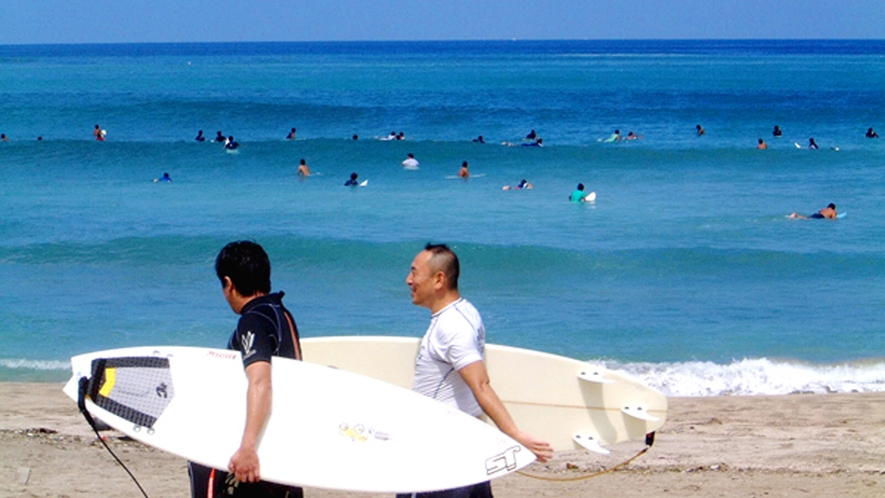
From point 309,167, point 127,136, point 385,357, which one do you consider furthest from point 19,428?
point 127,136

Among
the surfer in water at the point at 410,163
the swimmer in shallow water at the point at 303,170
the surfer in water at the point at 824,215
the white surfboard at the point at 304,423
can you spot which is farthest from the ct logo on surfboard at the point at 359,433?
the surfer in water at the point at 410,163

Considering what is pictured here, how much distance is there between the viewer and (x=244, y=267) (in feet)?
10.7

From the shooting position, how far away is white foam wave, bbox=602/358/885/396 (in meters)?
8.90

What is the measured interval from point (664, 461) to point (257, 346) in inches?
146

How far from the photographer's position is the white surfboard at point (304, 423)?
336 centimetres

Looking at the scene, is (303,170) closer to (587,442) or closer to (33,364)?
(33,364)

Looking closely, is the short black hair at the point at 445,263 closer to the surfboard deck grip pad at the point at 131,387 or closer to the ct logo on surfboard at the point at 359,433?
the ct logo on surfboard at the point at 359,433

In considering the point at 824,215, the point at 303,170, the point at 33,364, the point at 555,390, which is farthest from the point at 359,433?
the point at 303,170

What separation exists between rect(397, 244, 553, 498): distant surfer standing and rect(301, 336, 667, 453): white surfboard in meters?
0.97

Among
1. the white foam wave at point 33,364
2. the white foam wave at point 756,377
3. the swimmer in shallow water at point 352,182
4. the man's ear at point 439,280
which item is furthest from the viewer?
the swimmer in shallow water at point 352,182

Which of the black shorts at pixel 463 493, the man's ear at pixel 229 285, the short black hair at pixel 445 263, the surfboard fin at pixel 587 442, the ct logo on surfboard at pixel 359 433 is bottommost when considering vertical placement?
the black shorts at pixel 463 493

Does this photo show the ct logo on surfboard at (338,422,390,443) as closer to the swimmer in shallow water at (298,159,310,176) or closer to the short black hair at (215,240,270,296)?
the short black hair at (215,240,270,296)

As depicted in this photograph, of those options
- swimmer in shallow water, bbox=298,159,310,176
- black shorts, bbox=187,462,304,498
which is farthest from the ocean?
black shorts, bbox=187,462,304,498

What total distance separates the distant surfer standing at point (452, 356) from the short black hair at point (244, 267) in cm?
52
